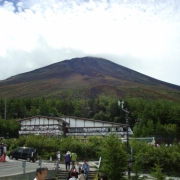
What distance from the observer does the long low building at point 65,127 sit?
54.3 meters

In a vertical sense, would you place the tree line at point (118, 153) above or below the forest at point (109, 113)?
below

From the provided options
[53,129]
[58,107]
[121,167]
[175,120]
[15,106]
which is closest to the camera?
[121,167]

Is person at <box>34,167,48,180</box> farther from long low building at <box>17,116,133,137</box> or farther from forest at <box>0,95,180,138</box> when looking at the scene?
forest at <box>0,95,180,138</box>

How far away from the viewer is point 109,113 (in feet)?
279

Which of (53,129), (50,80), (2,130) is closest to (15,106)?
(2,130)

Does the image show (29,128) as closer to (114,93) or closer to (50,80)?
(114,93)

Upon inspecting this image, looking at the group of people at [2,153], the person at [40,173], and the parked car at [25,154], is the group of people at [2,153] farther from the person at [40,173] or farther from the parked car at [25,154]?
the person at [40,173]

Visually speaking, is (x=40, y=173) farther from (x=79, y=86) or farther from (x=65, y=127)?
(x=79, y=86)

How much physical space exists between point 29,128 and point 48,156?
2220 centimetres

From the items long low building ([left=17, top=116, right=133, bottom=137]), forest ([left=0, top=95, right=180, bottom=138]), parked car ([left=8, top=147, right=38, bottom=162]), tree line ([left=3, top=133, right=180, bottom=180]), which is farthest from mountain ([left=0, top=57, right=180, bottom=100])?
parked car ([left=8, top=147, right=38, bottom=162])

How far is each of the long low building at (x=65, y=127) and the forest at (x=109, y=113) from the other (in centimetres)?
451

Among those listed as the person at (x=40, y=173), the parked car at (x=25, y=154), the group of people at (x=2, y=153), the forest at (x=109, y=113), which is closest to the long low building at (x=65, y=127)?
the forest at (x=109, y=113)

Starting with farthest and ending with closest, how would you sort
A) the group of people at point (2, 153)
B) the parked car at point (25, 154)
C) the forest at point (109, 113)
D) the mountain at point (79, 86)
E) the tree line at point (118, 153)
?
the mountain at point (79, 86), the forest at point (109, 113), the parked car at point (25, 154), the group of people at point (2, 153), the tree line at point (118, 153)

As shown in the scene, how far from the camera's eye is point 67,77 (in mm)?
180250
